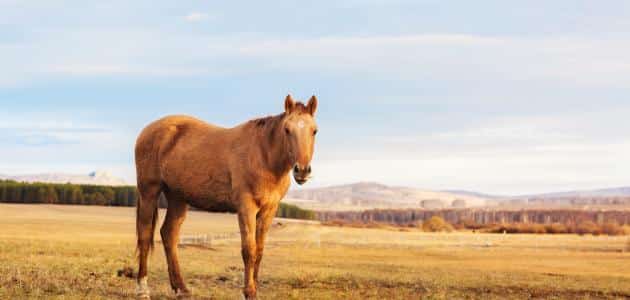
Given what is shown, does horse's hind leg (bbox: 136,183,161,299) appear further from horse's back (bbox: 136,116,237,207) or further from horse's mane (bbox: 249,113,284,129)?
horse's mane (bbox: 249,113,284,129)

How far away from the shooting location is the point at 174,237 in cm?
1415

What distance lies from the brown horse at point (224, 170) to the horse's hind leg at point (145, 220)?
0.02 meters

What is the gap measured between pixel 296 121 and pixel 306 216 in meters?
137

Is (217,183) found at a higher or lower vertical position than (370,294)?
higher

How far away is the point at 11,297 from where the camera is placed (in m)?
13.3

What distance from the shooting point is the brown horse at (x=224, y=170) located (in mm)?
11883

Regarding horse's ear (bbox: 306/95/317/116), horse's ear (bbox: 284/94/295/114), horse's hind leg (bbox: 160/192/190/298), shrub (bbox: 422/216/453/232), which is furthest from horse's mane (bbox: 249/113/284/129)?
shrub (bbox: 422/216/453/232)

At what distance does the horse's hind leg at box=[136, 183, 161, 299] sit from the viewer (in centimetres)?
1406

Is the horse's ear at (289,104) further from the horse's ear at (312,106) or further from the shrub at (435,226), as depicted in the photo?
the shrub at (435,226)

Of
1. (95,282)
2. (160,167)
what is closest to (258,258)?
(160,167)

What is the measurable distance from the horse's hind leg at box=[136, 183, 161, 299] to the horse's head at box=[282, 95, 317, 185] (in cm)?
356

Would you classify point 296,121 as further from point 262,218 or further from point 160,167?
point 160,167

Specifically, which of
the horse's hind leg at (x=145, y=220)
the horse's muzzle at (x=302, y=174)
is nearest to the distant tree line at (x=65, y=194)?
the horse's hind leg at (x=145, y=220)

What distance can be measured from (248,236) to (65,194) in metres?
108
